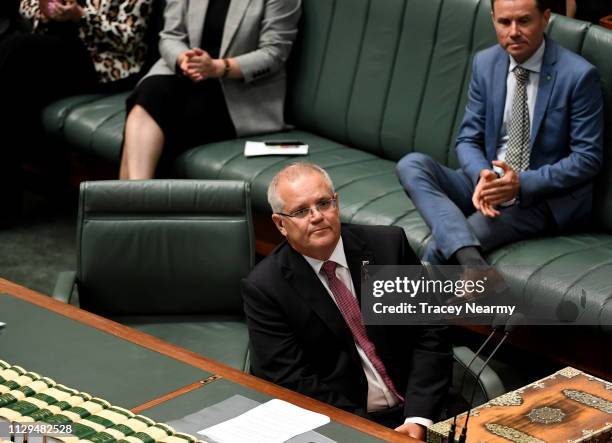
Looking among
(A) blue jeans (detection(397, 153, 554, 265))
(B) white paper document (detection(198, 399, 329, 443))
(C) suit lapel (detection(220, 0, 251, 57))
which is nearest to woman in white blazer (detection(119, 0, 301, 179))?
(C) suit lapel (detection(220, 0, 251, 57))

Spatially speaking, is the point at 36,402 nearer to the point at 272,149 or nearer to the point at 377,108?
the point at 272,149

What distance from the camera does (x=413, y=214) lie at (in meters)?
4.39

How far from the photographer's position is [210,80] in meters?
5.36

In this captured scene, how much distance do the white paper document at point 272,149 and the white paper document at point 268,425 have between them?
8.51 ft

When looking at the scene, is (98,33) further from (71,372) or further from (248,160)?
(71,372)

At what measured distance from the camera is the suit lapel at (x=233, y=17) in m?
5.24

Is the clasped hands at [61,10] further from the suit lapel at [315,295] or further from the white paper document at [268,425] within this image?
the white paper document at [268,425]

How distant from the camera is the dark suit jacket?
3035 mm

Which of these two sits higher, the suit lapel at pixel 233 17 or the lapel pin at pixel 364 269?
the suit lapel at pixel 233 17

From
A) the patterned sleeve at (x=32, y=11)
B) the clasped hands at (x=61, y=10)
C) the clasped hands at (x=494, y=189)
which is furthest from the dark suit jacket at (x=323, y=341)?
the patterned sleeve at (x=32, y=11)

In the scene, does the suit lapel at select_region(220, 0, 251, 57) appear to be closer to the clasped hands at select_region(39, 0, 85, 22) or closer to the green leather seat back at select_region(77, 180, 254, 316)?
the clasped hands at select_region(39, 0, 85, 22)

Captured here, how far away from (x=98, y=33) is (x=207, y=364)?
3.35m

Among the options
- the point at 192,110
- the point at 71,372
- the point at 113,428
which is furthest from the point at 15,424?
the point at 192,110

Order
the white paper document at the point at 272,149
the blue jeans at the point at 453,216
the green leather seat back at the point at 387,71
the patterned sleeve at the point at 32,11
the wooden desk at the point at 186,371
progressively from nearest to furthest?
the wooden desk at the point at 186,371 < the blue jeans at the point at 453,216 < the green leather seat back at the point at 387,71 < the white paper document at the point at 272,149 < the patterned sleeve at the point at 32,11
